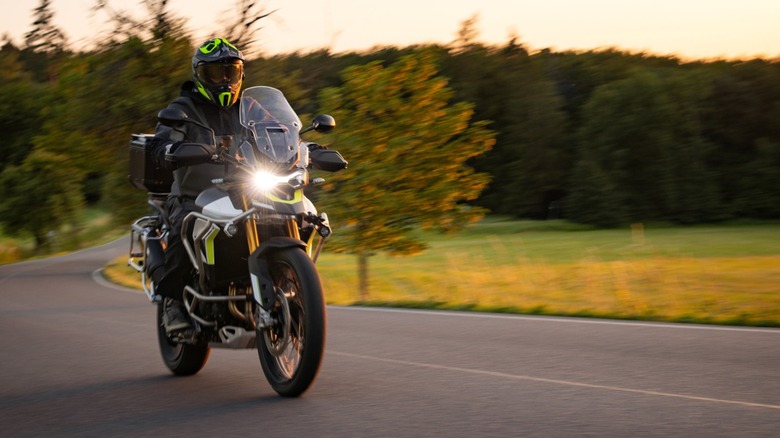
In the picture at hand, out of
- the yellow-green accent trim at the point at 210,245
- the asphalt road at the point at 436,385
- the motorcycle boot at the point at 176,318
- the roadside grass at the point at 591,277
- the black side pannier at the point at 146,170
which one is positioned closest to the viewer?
the asphalt road at the point at 436,385

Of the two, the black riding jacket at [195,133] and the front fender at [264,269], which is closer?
the front fender at [264,269]

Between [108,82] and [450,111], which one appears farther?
[108,82]

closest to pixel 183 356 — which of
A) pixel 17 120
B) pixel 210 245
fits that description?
pixel 210 245

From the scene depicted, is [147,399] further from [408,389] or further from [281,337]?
[408,389]

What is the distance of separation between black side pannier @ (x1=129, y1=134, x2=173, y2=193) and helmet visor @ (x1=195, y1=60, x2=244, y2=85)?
2.66 feet

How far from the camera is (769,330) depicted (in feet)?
31.2

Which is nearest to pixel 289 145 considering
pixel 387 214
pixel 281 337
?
pixel 281 337

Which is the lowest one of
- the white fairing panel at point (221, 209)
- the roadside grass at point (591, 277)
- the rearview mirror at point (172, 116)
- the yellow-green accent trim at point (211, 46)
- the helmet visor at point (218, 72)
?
the roadside grass at point (591, 277)

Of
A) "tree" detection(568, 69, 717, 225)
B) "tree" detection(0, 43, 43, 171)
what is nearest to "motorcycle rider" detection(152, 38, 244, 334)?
"tree" detection(568, 69, 717, 225)

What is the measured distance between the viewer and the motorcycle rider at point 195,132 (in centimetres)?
709

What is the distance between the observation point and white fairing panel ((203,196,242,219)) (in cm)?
655

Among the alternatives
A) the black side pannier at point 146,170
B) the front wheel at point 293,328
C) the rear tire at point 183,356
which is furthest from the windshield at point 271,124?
the rear tire at point 183,356

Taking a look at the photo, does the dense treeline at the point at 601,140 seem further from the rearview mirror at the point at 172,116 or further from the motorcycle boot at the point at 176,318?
the rearview mirror at the point at 172,116

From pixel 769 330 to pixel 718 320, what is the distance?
66.9 inches
